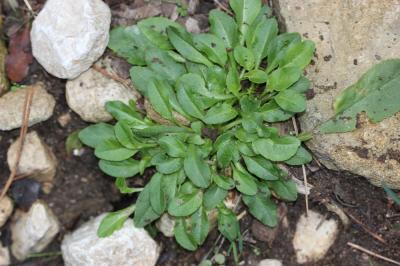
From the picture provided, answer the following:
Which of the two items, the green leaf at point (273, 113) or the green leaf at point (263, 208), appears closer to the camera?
the green leaf at point (273, 113)

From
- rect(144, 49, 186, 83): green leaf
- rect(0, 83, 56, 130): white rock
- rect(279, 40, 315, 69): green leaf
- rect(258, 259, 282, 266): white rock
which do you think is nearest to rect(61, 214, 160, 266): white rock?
rect(258, 259, 282, 266): white rock

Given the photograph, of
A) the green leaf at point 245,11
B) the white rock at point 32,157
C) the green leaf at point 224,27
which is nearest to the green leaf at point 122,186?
the white rock at point 32,157

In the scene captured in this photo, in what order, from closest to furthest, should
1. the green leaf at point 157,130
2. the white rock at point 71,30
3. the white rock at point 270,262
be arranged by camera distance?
the green leaf at point 157,130
the white rock at point 71,30
the white rock at point 270,262

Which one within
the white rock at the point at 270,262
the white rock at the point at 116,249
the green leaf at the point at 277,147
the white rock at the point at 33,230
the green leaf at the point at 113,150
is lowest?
the white rock at the point at 33,230

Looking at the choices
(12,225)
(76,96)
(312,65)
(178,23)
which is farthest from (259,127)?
(12,225)

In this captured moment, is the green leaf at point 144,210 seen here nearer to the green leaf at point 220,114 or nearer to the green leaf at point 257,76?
the green leaf at point 220,114

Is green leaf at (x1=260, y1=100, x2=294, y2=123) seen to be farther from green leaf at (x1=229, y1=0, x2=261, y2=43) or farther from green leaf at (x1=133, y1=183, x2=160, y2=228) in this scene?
green leaf at (x1=133, y1=183, x2=160, y2=228)

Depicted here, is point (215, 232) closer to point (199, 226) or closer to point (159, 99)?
point (199, 226)
